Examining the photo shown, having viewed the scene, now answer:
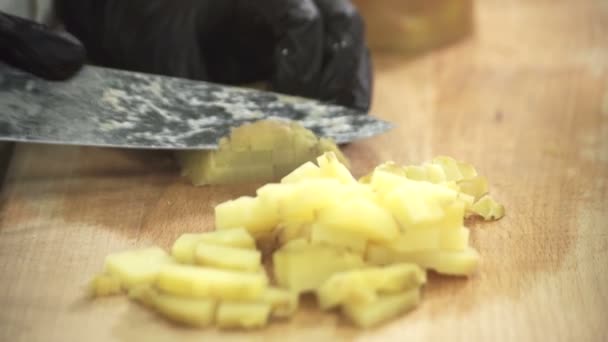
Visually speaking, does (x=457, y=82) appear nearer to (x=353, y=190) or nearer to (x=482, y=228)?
(x=482, y=228)

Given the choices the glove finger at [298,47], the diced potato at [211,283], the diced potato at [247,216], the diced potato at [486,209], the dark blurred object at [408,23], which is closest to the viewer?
the diced potato at [211,283]

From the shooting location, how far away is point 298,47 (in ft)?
4.63

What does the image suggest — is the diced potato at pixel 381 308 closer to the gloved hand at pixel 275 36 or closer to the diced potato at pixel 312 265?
the diced potato at pixel 312 265

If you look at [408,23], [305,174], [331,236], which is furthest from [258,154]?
[408,23]

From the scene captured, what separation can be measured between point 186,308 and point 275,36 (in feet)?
2.24

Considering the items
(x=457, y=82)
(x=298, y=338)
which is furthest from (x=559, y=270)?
(x=457, y=82)

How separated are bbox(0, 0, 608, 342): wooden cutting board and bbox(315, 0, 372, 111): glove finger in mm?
82

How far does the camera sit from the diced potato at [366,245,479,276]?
1.02 m

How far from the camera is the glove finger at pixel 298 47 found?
1410 mm

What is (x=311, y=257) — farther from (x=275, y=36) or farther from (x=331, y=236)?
(x=275, y=36)

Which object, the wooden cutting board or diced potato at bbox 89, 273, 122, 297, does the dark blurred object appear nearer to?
the wooden cutting board


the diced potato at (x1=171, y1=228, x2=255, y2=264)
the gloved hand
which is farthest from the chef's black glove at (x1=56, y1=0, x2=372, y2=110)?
the diced potato at (x1=171, y1=228, x2=255, y2=264)

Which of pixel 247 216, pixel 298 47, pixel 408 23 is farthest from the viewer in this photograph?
pixel 408 23

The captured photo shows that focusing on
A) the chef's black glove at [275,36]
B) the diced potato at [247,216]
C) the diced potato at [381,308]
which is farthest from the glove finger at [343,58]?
the diced potato at [381,308]
